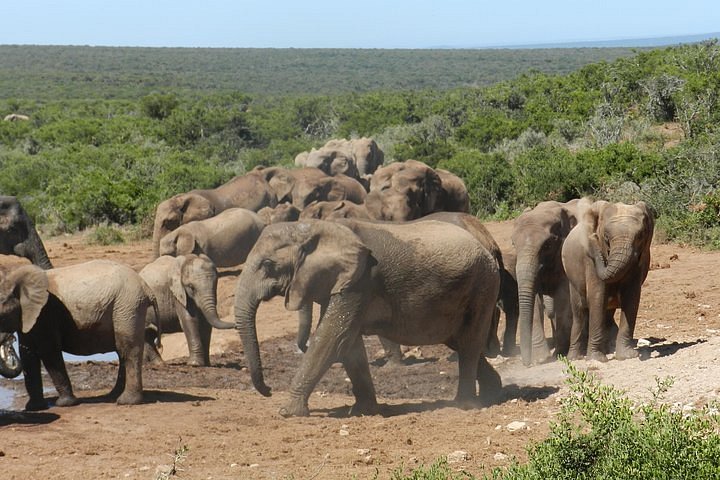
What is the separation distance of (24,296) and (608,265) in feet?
15.9

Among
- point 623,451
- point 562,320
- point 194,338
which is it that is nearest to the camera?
point 623,451

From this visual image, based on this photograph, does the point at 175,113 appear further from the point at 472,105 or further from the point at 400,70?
the point at 400,70

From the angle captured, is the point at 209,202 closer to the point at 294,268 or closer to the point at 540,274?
the point at 540,274

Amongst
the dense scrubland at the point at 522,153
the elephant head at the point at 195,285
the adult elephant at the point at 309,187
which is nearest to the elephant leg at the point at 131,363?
the elephant head at the point at 195,285

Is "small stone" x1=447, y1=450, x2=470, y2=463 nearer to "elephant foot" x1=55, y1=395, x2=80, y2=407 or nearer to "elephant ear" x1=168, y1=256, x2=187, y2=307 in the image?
"elephant foot" x1=55, y1=395, x2=80, y2=407

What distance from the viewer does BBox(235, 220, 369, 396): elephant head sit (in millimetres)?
8898

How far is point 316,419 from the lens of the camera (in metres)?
9.11

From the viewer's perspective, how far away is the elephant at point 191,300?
12758 millimetres

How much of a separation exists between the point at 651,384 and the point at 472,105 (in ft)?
114

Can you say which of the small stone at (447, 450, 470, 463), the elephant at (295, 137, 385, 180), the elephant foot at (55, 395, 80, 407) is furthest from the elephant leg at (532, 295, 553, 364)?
the elephant at (295, 137, 385, 180)

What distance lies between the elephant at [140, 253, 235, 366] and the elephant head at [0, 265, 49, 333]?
3219mm

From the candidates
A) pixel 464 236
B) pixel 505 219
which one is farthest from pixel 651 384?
pixel 505 219

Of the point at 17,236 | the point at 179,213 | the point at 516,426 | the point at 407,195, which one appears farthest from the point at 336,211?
the point at 516,426

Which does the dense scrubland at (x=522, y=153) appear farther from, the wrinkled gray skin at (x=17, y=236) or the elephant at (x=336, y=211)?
the wrinkled gray skin at (x=17, y=236)
